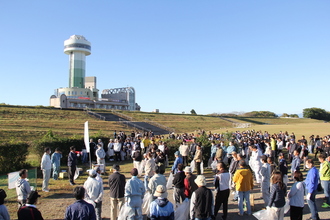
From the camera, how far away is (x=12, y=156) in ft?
41.6

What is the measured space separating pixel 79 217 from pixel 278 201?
4246mm


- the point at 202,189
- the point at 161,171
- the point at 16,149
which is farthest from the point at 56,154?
the point at 202,189

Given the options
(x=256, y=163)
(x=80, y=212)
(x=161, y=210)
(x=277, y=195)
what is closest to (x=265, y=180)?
(x=277, y=195)

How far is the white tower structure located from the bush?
3642 inches

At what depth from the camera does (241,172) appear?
691 cm

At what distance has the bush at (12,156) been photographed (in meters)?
12.4

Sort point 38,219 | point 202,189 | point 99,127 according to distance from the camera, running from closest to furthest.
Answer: point 38,219, point 202,189, point 99,127

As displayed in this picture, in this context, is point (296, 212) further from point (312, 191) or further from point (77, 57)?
point (77, 57)

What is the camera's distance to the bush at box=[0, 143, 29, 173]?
40.6 ft

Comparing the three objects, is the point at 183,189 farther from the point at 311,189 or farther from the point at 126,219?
the point at 311,189

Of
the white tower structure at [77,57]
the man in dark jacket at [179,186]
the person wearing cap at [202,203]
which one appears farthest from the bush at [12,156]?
the white tower structure at [77,57]

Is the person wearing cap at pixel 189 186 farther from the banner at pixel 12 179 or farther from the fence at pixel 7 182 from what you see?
the fence at pixel 7 182

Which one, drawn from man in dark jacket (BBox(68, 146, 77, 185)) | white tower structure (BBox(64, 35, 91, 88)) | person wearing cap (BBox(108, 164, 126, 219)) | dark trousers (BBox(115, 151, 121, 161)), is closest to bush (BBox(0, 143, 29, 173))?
man in dark jacket (BBox(68, 146, 77, 185))

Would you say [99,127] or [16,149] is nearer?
[16,149]
